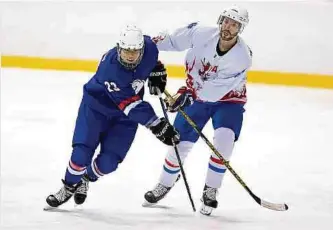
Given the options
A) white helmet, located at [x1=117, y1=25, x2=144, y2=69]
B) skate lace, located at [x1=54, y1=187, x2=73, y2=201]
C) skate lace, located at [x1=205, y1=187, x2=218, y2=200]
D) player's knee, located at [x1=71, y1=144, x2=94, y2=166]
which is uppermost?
white helmet, located at [x1=117, y1=25, x2=144, y2=69]

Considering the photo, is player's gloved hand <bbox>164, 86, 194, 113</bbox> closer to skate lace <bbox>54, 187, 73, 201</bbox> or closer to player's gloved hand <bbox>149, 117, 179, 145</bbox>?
player's gloved hand <bbox>149, 117, 179, 145</bbox>

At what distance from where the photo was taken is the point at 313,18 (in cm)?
728

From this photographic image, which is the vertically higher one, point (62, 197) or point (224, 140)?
point (224, 140)

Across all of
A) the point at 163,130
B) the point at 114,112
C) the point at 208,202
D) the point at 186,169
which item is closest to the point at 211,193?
the point at 208,202

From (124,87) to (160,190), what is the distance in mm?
623

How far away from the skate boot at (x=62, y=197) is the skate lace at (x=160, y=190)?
0.38 m

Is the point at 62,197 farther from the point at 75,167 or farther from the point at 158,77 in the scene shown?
the point at 158,77

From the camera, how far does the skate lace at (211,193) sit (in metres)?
3.46

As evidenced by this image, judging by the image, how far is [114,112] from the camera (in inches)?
133

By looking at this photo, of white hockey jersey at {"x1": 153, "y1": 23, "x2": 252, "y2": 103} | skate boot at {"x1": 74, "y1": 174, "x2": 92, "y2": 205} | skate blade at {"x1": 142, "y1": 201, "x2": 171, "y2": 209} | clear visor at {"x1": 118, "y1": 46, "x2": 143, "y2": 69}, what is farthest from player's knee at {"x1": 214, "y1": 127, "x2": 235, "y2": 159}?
skate boot at {"x1": 74, "y1": 174, "x2": 92, "y2": 205}

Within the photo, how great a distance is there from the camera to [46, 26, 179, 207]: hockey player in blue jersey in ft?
10.5

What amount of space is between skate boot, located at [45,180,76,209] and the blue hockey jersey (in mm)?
370

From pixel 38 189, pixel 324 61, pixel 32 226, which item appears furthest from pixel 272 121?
pixel 32 226

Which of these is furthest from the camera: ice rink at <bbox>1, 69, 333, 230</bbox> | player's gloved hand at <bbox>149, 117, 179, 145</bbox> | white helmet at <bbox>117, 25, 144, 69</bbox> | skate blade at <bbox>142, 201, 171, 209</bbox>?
skate blade at <bbox>142, 201, 171, 209</bbox>
